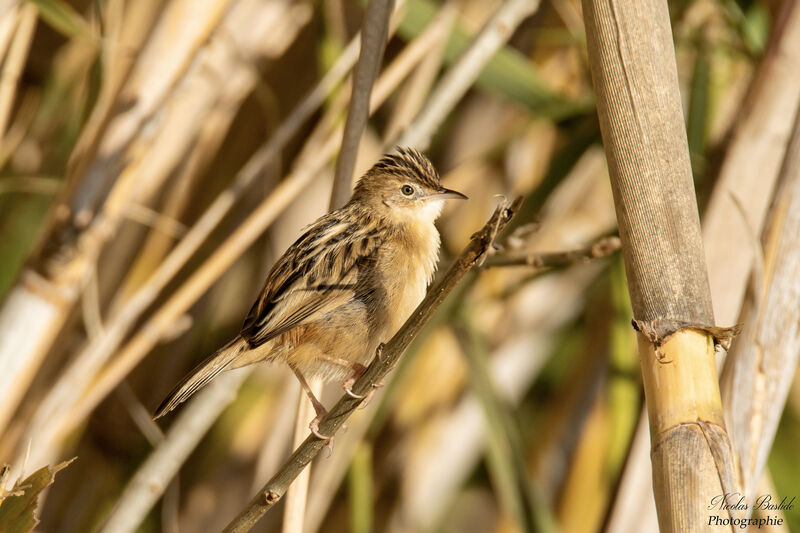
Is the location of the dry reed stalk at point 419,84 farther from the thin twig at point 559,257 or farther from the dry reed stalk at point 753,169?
the dry reed stalk at point 753,169

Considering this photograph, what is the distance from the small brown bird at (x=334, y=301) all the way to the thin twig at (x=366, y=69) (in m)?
0.38

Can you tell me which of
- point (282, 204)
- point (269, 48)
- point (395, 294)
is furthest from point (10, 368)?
point (269, 48)

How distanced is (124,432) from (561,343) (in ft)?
7.58

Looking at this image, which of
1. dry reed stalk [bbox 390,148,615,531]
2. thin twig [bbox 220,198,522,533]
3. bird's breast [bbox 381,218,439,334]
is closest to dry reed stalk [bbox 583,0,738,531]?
thin twig [bbox 220,198,522,533]

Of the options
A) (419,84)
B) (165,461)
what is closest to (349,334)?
(165,461)

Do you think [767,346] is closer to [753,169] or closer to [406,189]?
[753,169]

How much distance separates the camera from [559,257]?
2.46 m

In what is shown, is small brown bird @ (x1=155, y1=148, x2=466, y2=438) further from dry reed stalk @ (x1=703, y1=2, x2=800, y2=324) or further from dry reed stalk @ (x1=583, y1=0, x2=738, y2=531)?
dry reed stalk @ (x1=583, y1=0, x2=738, y2=531)

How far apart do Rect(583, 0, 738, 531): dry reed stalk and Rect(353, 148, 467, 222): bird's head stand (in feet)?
4.50

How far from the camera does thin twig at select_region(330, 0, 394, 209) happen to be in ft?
7.23

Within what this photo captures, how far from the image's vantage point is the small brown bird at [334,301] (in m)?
2.39

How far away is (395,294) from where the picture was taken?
2510 mm

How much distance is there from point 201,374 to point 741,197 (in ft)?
5.84

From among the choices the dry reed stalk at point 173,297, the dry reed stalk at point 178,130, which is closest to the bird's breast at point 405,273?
the dry reed stalk at point 173,297
